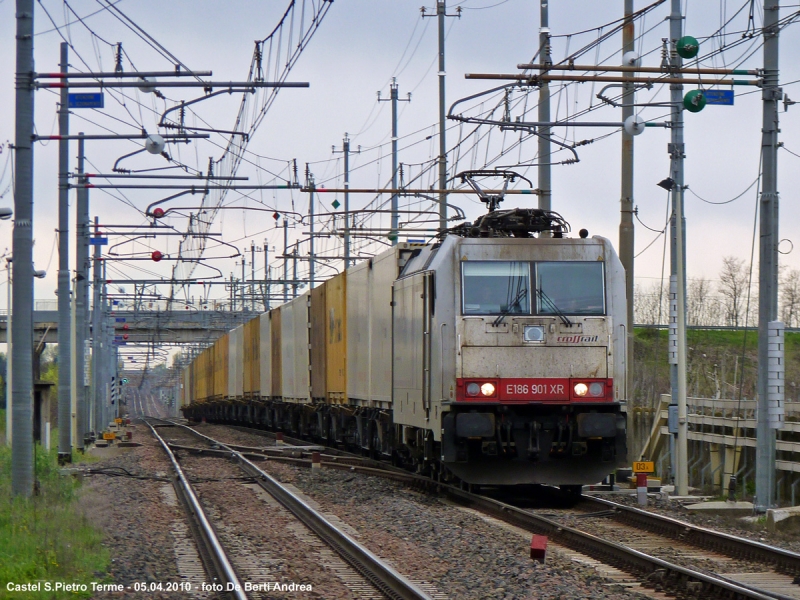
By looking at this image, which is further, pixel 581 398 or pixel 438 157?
pixel 438 157

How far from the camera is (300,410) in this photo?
31297 mm

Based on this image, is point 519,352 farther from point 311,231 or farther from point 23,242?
point 311,231

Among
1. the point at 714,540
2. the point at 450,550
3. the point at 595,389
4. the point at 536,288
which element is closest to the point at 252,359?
the point at 536,288

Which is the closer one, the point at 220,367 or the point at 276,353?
the point at 276,353

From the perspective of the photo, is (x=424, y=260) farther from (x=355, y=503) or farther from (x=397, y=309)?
(x=355, y=503)

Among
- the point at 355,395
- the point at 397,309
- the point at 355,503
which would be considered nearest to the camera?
the point at 355,503

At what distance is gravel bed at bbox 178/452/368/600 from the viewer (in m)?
9.23

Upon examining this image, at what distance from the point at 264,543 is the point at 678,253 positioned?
7844 mm

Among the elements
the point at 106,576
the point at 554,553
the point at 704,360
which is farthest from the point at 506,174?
the point at 704,360

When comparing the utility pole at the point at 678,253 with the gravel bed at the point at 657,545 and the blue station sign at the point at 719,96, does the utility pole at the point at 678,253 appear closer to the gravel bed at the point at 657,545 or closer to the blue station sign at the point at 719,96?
the blue station sign at the point at 719,96

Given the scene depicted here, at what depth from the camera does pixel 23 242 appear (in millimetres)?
14438

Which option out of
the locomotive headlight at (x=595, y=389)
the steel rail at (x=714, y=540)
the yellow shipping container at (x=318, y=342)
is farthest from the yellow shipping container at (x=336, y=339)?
the steel rail at (x=714, y=540)

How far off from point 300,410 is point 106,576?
22.1 m

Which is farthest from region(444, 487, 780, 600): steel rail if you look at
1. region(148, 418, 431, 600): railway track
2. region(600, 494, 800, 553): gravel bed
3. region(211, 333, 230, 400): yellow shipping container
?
region(211, 333, 230, 400): yellow shipping container
